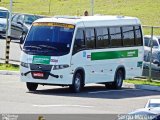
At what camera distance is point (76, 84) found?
25.9 m

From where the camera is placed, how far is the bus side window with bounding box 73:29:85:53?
2584 cm

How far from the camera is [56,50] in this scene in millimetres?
25516

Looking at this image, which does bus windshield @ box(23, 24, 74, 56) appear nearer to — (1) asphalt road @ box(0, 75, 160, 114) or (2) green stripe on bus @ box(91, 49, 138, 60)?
(1) asphalt road @ box(0, 75, 160, 114)

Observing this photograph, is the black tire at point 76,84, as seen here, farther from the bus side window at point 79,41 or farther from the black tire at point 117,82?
the black tire at point 117,82

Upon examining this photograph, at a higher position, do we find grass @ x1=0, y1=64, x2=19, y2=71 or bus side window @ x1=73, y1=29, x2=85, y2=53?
bus side window @ x1=73, y1=29, x2=85, y2=53

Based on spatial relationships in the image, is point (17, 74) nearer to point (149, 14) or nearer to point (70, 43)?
point (70, 43)

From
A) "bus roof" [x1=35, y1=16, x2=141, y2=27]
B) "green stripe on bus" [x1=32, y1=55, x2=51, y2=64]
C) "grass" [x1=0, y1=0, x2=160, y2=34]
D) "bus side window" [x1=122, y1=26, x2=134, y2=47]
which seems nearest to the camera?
"green stripe on bus" [x1=32, y1=55, x2=51, y2=64]

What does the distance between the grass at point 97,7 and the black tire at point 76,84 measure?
32726mm

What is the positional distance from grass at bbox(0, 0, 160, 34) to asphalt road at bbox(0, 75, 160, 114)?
1245 inches

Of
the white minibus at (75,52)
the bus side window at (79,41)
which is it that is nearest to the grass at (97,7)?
the white minibus at (75,52)

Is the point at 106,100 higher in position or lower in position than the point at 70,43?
lower

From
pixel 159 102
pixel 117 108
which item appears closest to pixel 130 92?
pixel 117 108

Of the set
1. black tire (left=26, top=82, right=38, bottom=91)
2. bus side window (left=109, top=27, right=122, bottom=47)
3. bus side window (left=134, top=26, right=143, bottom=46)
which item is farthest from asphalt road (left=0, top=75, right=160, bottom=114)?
bus side window (left=134, top=26, right=143, bottom=46)

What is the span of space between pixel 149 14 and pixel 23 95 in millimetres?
38905
